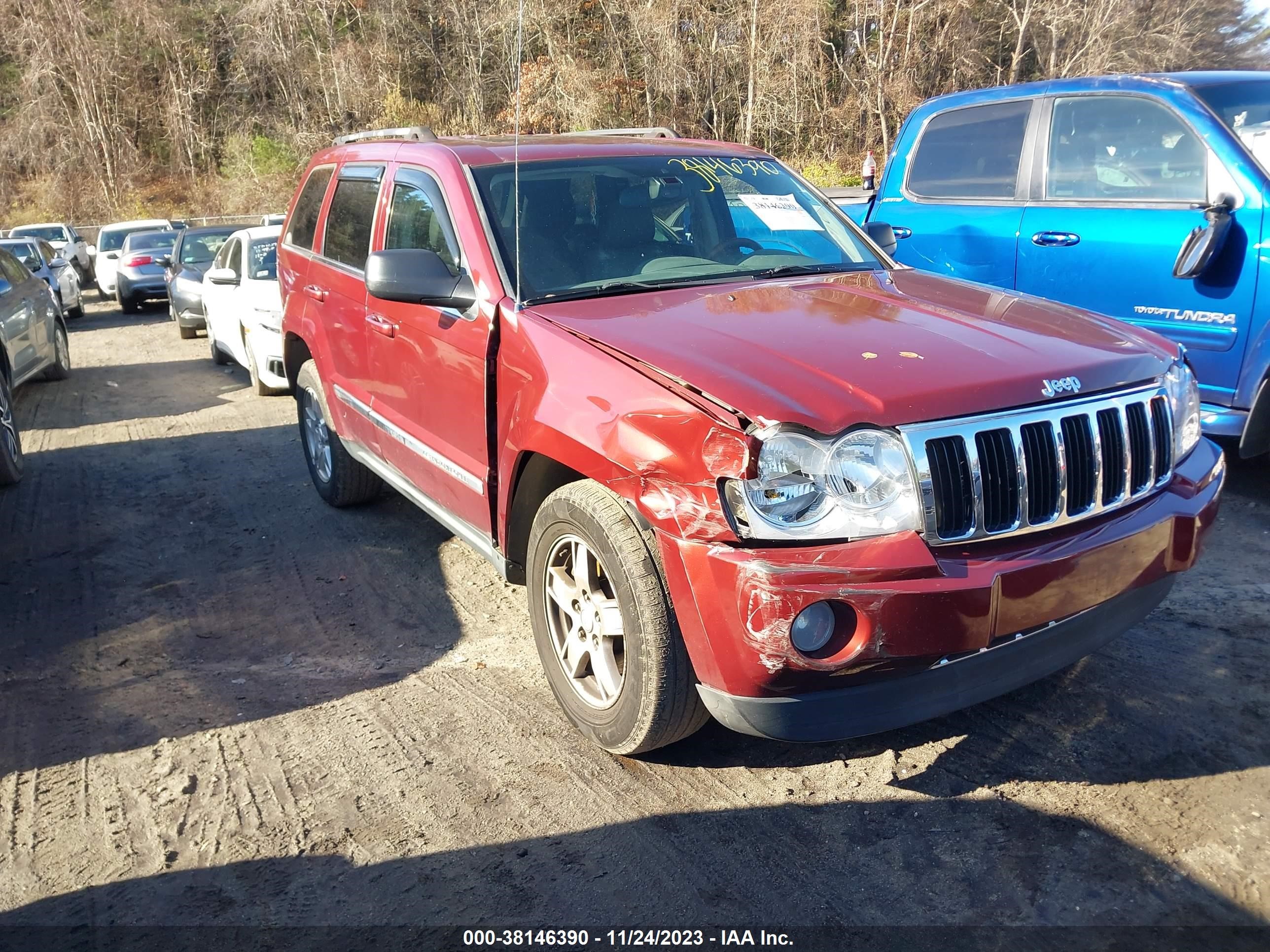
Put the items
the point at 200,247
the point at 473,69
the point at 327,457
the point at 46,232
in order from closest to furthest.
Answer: the point at 327,457 < the point at 200,247 < the point at 46,232 < the point at 473,69

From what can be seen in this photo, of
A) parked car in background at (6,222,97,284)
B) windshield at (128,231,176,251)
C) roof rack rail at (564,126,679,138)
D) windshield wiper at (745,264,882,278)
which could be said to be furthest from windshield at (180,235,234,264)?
windshield wiper at (745,264,882,278)

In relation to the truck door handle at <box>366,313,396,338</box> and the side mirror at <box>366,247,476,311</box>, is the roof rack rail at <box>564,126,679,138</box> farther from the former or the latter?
the side mirror at <box>366,247,476,311</box>

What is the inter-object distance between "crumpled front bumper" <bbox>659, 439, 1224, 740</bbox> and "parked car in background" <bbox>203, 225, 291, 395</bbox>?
6.51 metres

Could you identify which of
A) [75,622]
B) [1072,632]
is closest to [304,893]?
[1072,632]

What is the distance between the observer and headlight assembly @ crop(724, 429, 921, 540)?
2.65 meters

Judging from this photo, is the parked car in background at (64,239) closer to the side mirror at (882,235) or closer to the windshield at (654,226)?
the windshield at (654,226)

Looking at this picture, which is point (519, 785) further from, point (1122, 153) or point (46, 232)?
point (46, 232)

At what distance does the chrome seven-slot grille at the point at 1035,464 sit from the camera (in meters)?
2.71

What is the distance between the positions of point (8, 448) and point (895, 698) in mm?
6462

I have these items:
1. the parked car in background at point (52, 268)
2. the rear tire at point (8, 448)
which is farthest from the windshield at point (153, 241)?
the rear tire at point (8, 448)

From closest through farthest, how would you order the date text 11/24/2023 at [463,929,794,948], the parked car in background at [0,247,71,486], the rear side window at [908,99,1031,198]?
the date text 11/24/2023 at [463,929,794,948], the rear side window at [908,99,1031,198], the parked car in background at [0,247,71,486]

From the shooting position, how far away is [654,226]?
4.18m

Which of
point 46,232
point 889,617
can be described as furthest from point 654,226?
point 46,232

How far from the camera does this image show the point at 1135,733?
3.34 metres
